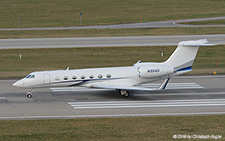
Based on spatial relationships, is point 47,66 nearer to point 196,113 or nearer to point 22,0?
point 196,113

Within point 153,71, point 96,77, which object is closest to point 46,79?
point 96,77

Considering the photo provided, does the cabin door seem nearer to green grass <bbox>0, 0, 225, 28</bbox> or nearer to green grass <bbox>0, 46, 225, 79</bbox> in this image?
green grass <bbox>0, 46, 225, 79</bbox>

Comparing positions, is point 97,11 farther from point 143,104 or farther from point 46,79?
point 143,104

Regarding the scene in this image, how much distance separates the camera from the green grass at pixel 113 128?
26391 millimetres

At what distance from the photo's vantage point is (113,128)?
92.2 feet

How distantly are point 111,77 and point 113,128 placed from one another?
915 centimetres

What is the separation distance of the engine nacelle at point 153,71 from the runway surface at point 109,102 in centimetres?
200

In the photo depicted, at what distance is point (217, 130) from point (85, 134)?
332 inches

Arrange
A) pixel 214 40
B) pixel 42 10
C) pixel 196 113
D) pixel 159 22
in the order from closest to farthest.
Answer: pixel 196 113
pixel 214 40
pixel 159 22
pixel 42 10

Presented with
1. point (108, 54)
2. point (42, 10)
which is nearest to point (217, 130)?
point (108, 54)

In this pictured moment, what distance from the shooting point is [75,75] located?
3638 centimetres

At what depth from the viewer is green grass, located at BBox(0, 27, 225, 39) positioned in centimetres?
6719

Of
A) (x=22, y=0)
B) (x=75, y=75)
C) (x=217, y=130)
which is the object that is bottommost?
(x=217, y=130)

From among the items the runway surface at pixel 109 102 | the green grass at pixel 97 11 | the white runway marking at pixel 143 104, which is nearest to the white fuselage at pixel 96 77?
the runway surface at pixel 109 102
